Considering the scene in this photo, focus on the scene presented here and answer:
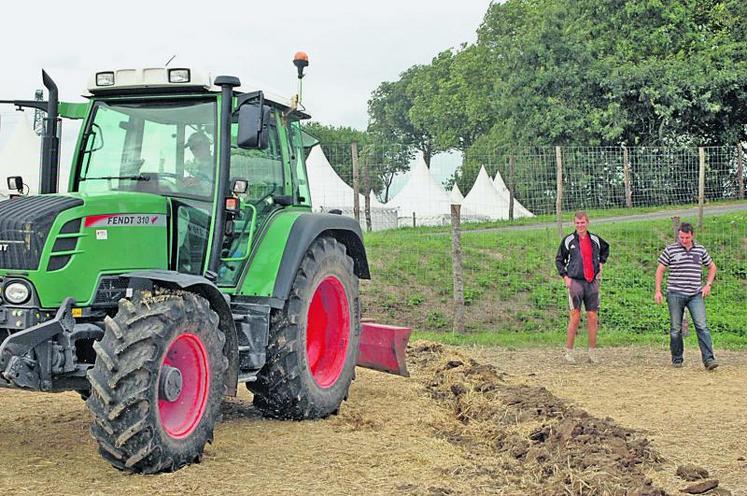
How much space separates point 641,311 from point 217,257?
999 cm

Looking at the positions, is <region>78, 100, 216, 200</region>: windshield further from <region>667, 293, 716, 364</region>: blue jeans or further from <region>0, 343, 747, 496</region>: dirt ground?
<region>667, 293, 716, 364</region>: blue jeans

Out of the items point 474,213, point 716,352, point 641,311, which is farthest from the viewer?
point 474,213

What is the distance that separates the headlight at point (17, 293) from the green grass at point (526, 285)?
8.07 meters

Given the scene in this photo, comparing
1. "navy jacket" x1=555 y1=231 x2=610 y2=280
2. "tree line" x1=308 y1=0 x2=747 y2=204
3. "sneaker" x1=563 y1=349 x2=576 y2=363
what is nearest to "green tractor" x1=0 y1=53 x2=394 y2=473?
"navy jacket" x1=555 y1=231 x2=610 y2=280

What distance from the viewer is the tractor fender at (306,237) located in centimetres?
663

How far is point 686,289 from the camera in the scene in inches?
415

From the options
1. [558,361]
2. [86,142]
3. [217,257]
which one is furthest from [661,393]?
[86,142]

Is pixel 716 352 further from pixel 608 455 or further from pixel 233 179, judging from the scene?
pixel 233 179

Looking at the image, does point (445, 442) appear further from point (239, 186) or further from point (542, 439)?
point (239, 186)

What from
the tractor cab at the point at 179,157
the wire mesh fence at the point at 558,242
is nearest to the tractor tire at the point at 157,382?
the tractor cab at the point at 179,157

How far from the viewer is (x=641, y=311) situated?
1473 cm

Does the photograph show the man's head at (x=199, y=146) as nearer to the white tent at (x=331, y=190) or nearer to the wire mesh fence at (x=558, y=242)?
the wire mesh fence at (x=558, y=242)

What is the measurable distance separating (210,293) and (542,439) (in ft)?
8.44

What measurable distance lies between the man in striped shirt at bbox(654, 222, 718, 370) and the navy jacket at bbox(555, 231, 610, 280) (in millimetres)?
742
